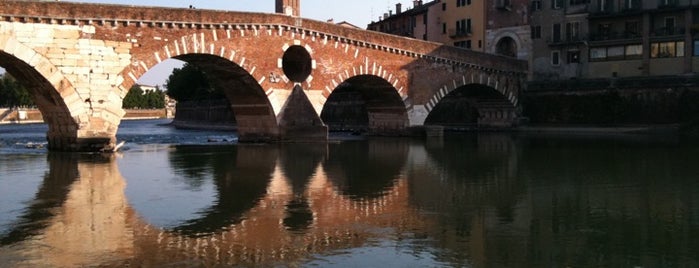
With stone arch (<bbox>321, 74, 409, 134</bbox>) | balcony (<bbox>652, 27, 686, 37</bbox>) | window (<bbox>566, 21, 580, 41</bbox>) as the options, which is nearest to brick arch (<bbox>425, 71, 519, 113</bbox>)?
stone arch (<bbox>321, 74, 409, 134</bbox>)

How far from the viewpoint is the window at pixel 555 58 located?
65.0 metres

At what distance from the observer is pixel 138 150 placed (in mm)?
35969

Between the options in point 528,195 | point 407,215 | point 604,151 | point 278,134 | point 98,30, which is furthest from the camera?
point 278,134

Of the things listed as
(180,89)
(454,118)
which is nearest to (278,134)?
(454,118)

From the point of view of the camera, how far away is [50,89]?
30.2 metres

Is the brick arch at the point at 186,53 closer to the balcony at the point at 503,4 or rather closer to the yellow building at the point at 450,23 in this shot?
the balcony at the point at 503,4

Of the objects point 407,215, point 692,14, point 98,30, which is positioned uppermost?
point 692,14

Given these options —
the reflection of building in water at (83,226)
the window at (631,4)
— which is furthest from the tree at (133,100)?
the reflection of building in water at (83,226)

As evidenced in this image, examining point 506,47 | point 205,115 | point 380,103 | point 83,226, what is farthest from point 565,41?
point 83,226

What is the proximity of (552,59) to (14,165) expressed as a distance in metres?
51.1

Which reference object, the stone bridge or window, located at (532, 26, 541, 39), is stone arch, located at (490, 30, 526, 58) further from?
the stone bridge

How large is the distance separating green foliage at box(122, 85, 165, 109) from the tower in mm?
117183

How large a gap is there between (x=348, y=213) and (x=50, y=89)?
794 inches

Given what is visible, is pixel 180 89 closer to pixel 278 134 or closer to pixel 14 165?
pixel 278 134
